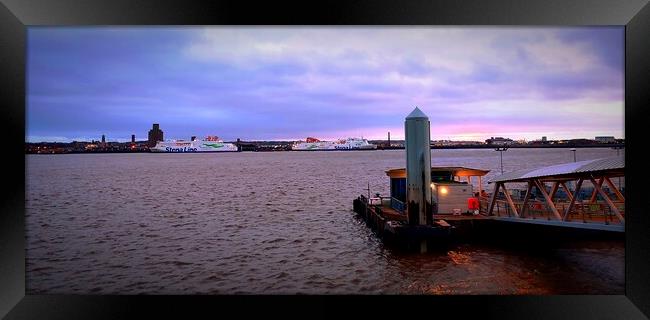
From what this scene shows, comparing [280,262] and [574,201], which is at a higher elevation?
[574,201]

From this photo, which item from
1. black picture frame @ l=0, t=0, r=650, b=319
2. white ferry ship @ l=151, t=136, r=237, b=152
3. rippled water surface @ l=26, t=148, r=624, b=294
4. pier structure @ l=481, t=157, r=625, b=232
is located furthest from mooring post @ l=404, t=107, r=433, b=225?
white ferry ship @ l=151, t=136, r=237, b=152

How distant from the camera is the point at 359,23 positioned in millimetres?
6367

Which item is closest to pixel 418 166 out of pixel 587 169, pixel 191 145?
pixel 587 169

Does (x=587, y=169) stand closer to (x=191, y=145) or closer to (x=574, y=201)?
(x=574, y=201)

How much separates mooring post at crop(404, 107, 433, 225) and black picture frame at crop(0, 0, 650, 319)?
6.22 m

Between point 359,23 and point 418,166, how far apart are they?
700cm

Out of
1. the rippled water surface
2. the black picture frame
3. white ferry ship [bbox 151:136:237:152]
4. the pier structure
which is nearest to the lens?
the black picture frame

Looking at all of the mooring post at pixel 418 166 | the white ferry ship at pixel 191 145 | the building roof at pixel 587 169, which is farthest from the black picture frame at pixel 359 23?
the white ferry ship at pixel 191 145

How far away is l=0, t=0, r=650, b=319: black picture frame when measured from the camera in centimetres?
625

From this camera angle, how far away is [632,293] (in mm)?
6430

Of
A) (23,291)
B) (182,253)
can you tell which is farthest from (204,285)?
(23,291)

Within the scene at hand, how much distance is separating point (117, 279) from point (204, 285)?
107 inches

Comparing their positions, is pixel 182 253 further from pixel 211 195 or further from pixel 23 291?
pixel 211 195

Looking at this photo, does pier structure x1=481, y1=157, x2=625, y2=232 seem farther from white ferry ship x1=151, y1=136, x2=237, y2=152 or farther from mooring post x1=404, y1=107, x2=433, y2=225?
white ferry ship x1=151, y1=136, x2=237, y2=152
